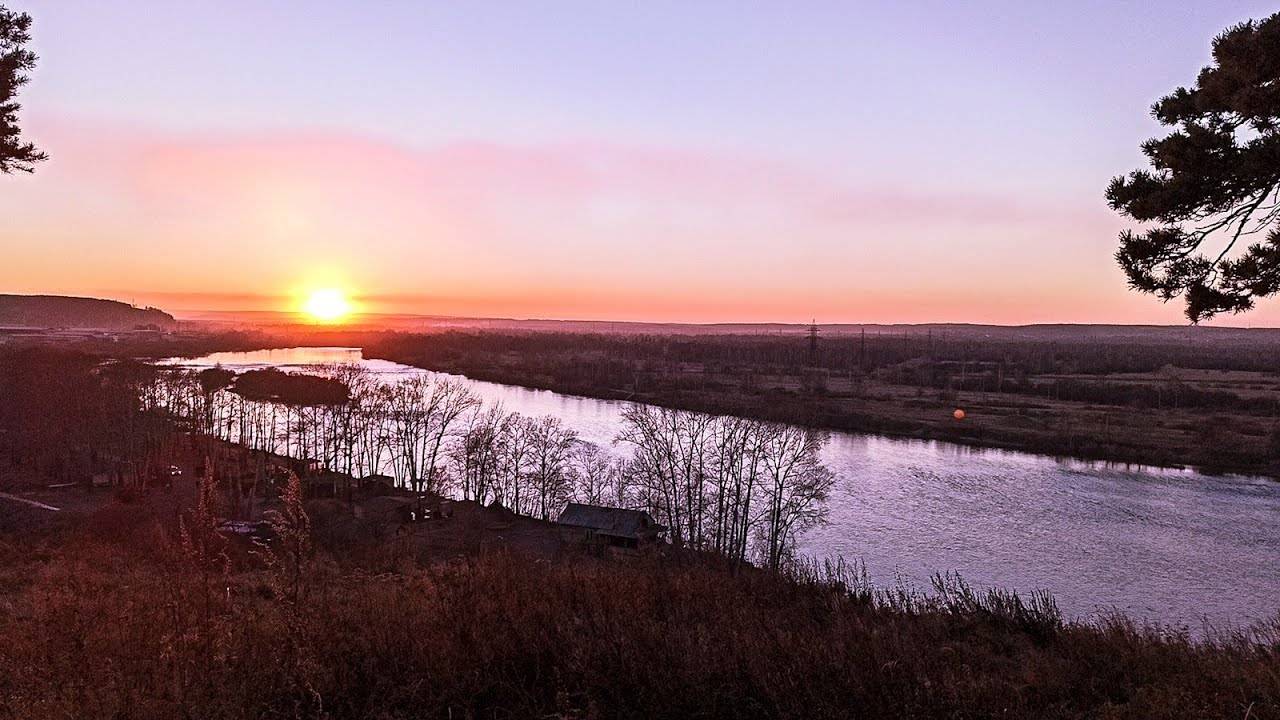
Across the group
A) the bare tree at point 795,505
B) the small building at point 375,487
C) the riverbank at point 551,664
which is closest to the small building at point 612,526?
the bare tree at point 795,505

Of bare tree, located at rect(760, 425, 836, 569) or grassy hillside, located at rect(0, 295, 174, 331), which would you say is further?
grassy hillside, located at rect(0, 295, 174, 331)

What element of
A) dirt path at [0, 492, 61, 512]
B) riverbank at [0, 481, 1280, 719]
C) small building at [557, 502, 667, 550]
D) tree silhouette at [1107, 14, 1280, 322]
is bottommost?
dirt path at [0, 492, 61, 512]

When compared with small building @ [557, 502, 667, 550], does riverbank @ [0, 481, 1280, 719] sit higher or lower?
higher

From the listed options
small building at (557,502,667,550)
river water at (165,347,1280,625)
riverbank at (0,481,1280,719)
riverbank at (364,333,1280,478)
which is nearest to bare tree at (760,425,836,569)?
river water at (165,347,1280,625)

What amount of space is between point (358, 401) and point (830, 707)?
4485 cm

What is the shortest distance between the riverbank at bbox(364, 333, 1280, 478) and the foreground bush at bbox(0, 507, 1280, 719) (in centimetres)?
3842

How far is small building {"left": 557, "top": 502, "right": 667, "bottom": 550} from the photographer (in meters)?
27.1

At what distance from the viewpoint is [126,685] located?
3.92m

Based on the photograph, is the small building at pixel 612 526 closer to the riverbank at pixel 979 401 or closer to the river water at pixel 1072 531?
the river water at pixel 1072 531

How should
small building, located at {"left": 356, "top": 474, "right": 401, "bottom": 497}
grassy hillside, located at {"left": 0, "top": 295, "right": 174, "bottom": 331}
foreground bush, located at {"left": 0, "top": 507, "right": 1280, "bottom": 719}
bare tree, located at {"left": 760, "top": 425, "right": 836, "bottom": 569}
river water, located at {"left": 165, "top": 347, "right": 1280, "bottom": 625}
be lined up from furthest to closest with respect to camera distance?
grassy hillside, located at {"left": 0, "top": 295, "right": 174, "bottom": 331}
small building, located at {"left": 356, "top": 474, "right": 401, "bottom": 497}
bare tree, located at {"left": 760, "top": 425, "right": 836, "bottom": 569}
river water, located at {"left": 165, "top": 347, "right": 1280, "bottom": 625}
foreground bush, located at {"left": 0, "top": 507, "right": 1280, "bottom": 719}

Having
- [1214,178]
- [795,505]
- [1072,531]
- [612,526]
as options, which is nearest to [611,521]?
[612,526]

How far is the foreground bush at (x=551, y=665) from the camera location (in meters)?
3.98

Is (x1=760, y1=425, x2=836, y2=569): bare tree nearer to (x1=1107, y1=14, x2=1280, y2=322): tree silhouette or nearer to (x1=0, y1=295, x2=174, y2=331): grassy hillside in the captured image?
(x1=1107, y1=14, x2=1280, y2=322): tree silhouette

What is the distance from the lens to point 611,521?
2786 cm
